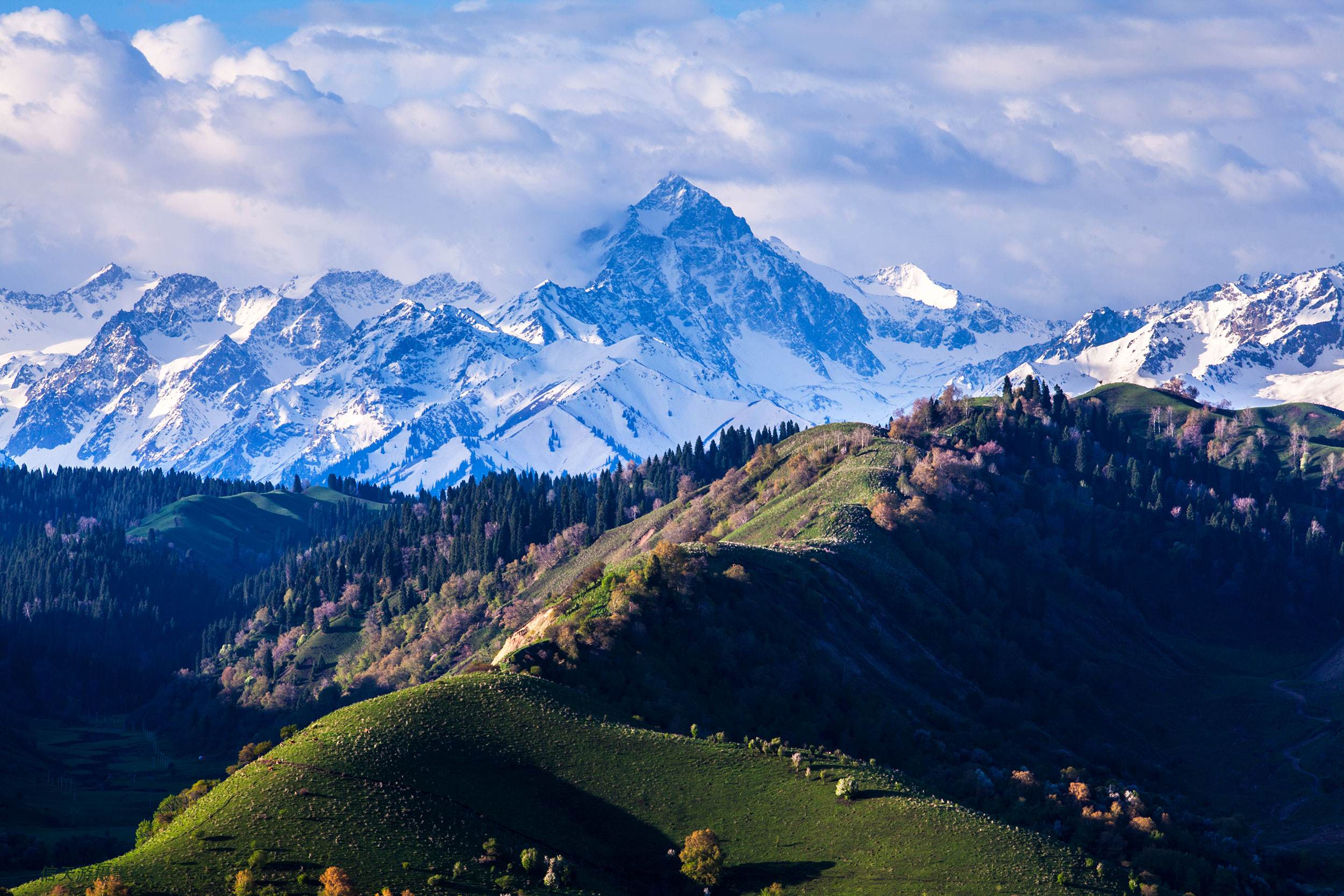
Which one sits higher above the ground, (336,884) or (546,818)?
(546,818)

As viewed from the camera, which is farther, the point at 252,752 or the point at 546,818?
the point at 252,752

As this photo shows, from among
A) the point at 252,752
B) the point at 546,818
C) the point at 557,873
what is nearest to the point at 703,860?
the point at 557,873

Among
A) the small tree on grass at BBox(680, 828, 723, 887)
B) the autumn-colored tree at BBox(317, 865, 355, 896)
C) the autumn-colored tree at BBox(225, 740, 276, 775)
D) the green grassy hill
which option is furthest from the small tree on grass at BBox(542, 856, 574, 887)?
the autumn-colored tree at BBox(225, 740, 276, 775)

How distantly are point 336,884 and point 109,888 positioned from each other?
1510 cm

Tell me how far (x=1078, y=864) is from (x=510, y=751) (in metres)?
48.4

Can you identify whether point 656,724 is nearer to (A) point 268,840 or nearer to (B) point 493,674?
(B) point 493,674

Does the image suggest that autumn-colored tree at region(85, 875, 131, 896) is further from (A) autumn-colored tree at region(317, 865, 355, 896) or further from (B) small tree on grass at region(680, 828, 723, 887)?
(B) small tree on grass at region(680, 828, 723, 887)

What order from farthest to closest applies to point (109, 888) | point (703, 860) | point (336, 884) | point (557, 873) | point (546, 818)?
1. point (546, 818)
2. point (703, 860)
3. point (557, 873)
4. point (336, 884)
5. point (109, 888)

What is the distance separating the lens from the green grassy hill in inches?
4050

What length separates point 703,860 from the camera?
361 ft

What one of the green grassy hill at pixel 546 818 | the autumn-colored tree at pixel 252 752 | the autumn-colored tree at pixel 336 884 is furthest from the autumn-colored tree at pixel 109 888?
the autumn-colored tree at pixel 252 752

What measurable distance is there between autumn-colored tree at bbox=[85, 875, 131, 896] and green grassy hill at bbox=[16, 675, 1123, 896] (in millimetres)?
1856

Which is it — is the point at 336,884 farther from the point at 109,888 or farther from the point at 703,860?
the point at 703,860

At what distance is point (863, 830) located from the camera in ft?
385
